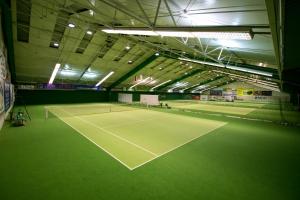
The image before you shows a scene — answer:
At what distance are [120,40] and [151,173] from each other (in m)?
12.3

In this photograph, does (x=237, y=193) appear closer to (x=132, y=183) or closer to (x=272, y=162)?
(x=132, y=183)

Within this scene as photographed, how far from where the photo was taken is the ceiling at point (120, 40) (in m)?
5.34

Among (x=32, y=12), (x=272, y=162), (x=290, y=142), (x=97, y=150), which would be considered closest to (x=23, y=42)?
(x=32, y=12)

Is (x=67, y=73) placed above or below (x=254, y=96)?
above

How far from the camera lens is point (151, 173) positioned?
3.77m

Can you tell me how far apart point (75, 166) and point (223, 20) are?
696cm

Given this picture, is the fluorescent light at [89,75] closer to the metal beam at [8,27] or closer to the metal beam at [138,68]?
the metal beam at [138,68]

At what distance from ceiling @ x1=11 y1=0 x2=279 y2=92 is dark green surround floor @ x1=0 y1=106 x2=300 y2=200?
439cm

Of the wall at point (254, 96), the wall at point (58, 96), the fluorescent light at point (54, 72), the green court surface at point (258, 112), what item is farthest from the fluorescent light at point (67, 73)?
the wall at point (254, 96)

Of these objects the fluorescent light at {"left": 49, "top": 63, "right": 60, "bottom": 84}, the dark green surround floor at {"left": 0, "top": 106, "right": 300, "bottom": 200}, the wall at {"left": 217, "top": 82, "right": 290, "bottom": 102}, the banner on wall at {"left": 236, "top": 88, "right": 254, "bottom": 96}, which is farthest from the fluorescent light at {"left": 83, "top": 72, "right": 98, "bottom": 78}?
the banner on wall at {"left": 236, "top": 88, "right": 254, "bottom": 96}

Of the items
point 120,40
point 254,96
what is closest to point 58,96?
point 120,40

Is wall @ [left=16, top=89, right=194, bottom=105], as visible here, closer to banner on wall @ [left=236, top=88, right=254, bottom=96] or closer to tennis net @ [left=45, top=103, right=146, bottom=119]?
tennis net @ [left=45, top=103, right=146, bottom=119]

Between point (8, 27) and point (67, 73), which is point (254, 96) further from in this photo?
point (8, 27)

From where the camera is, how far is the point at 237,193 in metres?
3.08
